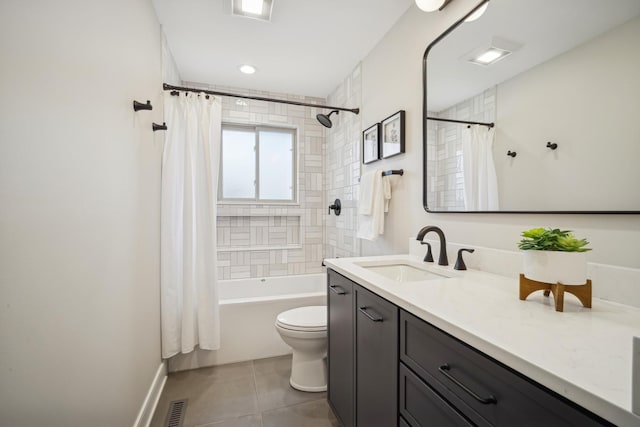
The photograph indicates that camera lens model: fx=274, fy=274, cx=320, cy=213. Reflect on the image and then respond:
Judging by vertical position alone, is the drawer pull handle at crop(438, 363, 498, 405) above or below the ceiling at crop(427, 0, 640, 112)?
below

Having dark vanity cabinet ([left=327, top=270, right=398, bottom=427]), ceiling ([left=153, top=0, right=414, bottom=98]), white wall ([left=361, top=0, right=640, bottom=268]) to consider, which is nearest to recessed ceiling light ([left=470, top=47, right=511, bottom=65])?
white wall ([left=361, top=0, right=640, bottom=268])

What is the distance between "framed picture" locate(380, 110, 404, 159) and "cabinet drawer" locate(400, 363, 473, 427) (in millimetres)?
1354

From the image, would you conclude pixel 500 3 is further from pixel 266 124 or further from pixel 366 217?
pixel 266 124

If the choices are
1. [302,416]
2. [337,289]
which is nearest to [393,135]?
[337,289]

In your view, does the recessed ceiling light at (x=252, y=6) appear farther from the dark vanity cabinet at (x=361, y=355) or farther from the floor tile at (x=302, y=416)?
the floor tile at (x=302, y=416)

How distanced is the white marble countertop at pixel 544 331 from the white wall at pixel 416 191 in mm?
208

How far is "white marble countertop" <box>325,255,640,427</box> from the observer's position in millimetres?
436

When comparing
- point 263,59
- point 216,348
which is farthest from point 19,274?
point 263,59

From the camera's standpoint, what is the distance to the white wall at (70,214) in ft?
2.04

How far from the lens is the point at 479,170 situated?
1296 millimetres

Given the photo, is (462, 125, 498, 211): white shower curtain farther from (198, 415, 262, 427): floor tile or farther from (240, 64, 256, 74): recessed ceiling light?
(240, 64, 256, 74): recessed ceiling light

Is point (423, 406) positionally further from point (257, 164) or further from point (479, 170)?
point (257, 164)

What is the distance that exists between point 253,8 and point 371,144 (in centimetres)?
121

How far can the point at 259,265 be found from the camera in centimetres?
301
